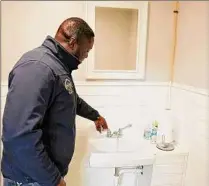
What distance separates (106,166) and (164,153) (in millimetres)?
469

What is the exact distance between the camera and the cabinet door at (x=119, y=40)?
1891 millimetres

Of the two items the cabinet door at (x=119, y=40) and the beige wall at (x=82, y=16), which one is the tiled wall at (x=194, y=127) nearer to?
the beige wall at (x=82, y=16)

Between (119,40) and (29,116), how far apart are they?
1290 mm

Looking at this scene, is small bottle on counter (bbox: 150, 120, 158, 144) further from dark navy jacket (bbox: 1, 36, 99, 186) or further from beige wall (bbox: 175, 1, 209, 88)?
dark navy jacket (bbox: 1, 36, 99, 186)

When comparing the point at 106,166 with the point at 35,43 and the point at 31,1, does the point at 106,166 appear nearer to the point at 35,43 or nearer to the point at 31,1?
the point at 35,43

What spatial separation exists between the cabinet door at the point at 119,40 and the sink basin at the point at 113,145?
1.75ft

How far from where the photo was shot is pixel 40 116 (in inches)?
34.9

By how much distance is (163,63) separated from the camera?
2.04m

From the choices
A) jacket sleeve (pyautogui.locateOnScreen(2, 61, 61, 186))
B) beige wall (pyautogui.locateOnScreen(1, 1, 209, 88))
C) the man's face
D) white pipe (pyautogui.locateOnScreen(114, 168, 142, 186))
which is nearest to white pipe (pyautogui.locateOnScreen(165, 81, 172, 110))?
beige wall (pyautogui.locateOnScreen(1, 1, 209, 88))

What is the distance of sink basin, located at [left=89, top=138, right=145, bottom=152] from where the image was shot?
1.92 meters

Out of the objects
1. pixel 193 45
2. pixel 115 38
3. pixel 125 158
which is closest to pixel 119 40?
pixel 115 38

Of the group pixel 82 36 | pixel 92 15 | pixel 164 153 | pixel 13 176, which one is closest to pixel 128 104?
pixel 164 153

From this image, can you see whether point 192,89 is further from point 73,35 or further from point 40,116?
point 40,116

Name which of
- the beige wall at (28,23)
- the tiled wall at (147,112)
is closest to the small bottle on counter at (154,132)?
the tiled wall at (147,112)
